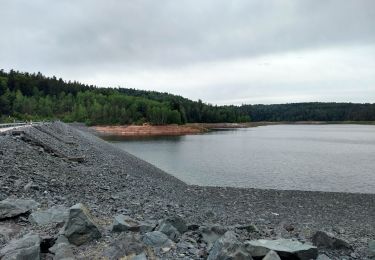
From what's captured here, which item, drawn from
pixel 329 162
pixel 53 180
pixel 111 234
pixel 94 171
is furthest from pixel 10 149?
pixel 329 162

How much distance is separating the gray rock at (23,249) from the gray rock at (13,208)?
7.18 feet

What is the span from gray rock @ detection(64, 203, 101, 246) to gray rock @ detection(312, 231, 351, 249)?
225 inches

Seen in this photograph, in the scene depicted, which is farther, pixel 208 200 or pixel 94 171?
pixel 94 171

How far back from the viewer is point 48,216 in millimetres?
9453

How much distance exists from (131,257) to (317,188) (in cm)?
2435

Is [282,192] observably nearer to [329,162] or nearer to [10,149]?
[10,149]

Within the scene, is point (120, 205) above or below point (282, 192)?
above

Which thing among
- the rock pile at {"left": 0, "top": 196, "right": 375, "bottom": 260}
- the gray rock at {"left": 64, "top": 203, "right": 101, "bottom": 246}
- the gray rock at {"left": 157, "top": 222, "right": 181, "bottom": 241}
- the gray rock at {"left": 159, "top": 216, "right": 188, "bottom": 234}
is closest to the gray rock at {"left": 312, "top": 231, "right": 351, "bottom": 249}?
the rock pile at {"left": 0, "top": 196, "right": 375, "bottom": 260}

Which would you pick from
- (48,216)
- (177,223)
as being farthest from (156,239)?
(48,216)

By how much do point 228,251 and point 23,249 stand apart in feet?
13.2

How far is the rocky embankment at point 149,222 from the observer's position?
7.50m

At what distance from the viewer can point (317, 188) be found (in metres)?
28.5

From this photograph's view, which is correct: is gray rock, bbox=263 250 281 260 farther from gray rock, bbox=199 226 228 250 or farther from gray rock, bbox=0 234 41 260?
gray rock, bbox=0 234 41 260

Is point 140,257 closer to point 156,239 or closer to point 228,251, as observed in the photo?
point 156,239
